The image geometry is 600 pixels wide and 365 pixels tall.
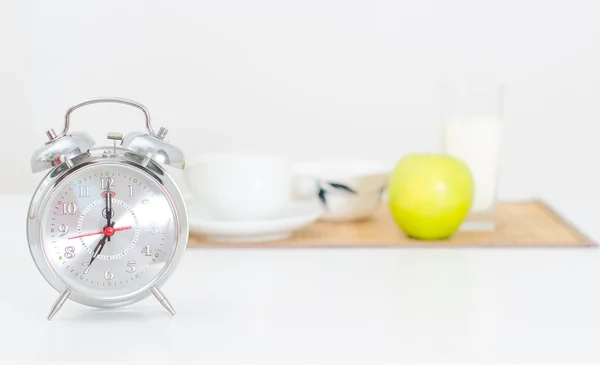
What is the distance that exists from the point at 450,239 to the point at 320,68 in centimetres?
145

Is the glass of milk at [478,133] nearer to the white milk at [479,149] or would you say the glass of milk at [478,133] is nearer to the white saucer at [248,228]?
the white milk at [479,149]

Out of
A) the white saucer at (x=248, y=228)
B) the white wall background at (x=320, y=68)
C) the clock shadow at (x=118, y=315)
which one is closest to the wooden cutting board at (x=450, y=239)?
the white saucer at (x=248, y=228)

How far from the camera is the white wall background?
9.19 feet

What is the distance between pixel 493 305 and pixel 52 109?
2265mm

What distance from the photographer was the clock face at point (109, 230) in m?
0.94

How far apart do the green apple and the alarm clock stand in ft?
1.96

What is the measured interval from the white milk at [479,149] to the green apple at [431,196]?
109 millimetres

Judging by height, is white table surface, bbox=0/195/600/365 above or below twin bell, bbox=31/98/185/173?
below

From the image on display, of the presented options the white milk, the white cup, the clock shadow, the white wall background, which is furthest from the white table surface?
the white wall background

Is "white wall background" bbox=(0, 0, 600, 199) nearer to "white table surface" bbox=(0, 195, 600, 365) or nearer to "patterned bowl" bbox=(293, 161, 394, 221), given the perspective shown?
"patterned bowl" bbox=(293, 161, 394, 221)

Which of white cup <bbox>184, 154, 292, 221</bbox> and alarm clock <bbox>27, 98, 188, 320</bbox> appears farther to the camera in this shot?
white cup <bbox>184, 154, 292, 221</bbox>

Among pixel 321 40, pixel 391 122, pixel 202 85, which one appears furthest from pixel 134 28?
pixel 391 122

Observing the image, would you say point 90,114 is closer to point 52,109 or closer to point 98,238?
point 52,109

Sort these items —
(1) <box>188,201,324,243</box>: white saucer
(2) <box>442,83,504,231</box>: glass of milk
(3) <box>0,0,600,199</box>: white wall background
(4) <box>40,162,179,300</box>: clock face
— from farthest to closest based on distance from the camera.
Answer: (3) <box>0,0,600,199</box>: white wall background → (2) <box>442,83,504,231</box>: glass of milk → (1) <box>188,201,324,243</box>: white saucer → (4) <box>40,162,179,300</box>: clock face
